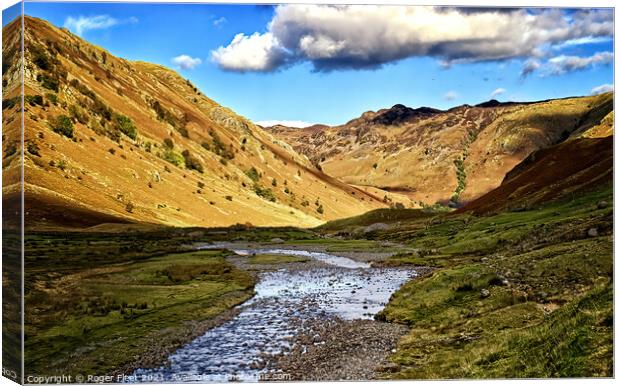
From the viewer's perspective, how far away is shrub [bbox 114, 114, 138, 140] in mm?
75438

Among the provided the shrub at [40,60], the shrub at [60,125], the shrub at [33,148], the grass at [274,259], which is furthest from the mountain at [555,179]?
the shrub at [40,60]

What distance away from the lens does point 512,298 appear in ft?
77.3

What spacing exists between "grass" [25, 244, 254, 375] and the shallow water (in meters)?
0.92

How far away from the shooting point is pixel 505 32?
23750 millimetres

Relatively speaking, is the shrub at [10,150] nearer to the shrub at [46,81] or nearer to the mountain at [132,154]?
the mountain at [132,154]

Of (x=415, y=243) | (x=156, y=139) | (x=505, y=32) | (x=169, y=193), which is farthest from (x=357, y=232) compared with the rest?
(x=156, y=139)

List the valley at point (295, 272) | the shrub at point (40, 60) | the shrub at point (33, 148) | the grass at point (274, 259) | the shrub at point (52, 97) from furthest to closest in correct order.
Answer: the shrub at point (52, 97) < the grass at point (274, 259) < the shrub at point (40, 60) < the shrub at point (33, 148) < the valley at point (295, 272)

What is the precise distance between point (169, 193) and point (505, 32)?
4400cm

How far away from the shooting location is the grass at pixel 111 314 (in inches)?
762

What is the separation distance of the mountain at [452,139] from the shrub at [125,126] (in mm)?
20677

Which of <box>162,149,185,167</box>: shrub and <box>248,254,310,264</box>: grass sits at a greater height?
<box>162,149,185,167</box>: shrub

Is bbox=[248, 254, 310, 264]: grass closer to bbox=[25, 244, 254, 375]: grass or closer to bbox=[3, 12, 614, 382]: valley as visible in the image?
bbox=[3, 12, 614, 382]: valley

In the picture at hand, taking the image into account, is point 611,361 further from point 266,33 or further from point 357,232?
point 357,232

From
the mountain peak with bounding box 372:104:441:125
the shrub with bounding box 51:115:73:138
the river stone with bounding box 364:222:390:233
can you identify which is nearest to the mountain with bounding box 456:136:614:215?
the river stone with bounding box 364:222:390:233
